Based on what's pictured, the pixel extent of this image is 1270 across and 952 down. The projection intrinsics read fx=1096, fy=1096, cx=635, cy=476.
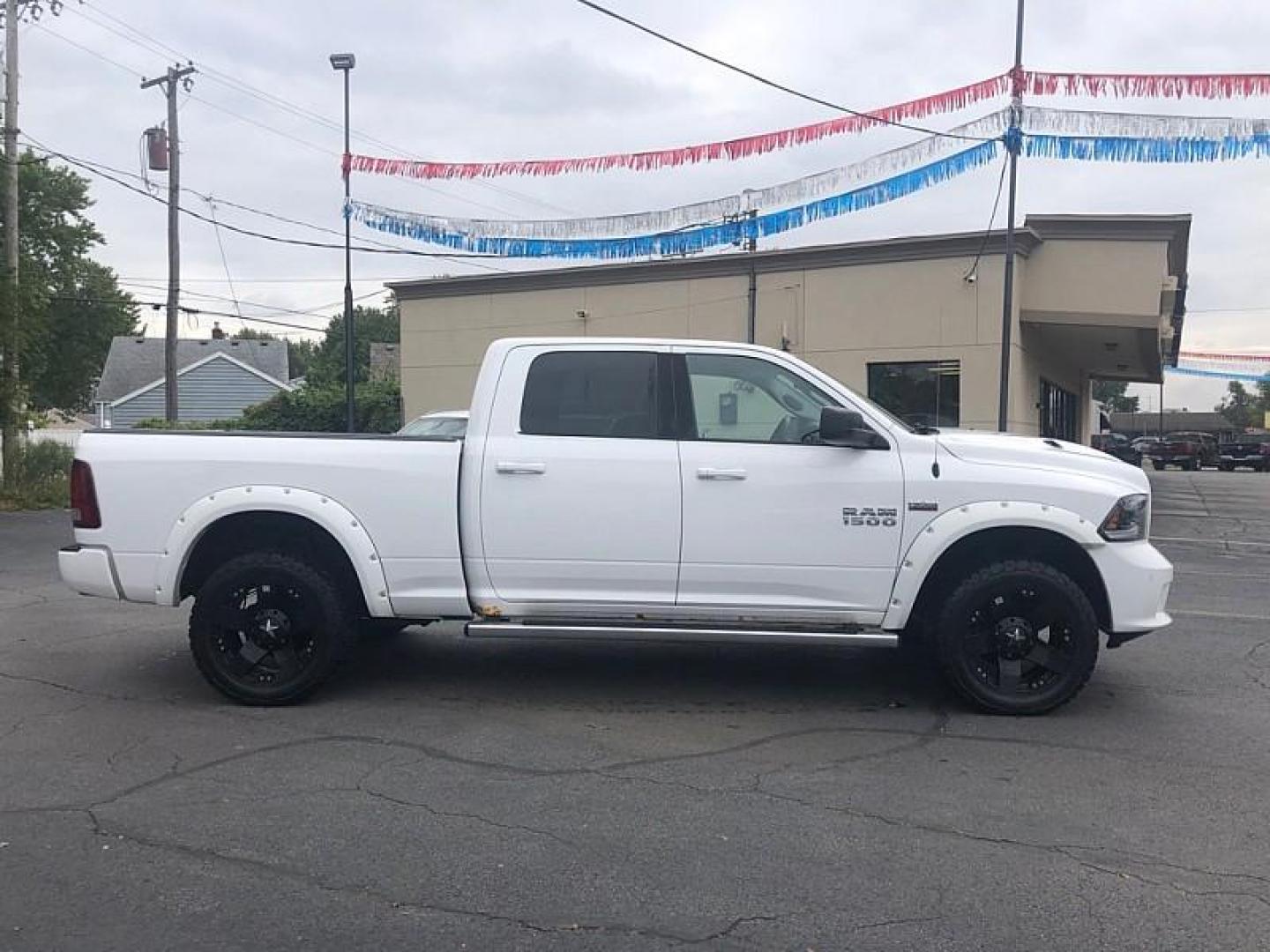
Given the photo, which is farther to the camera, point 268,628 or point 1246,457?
point 1246,457

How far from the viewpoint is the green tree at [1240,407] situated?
369ft

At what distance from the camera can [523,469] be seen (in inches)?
225

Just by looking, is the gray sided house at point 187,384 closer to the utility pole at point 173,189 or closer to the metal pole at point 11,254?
the utility pole at point 173,189

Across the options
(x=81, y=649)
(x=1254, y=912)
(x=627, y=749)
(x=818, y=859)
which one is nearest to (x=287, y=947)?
(x=818, y=859)

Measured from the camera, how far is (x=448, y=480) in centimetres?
575

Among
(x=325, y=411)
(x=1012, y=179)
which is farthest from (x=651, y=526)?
(x=325, y=411)

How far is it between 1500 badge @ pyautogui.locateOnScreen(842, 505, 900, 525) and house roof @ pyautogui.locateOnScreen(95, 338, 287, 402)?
4912 cm

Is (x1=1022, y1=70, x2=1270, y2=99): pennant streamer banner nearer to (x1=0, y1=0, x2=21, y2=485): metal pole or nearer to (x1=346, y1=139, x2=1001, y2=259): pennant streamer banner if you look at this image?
(x1=346, y1=139, x2=1001, y2=259): pennant streamer banner

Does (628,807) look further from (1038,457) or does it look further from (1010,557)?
(1038,457)

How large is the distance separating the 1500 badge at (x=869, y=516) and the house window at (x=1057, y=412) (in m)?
16.9

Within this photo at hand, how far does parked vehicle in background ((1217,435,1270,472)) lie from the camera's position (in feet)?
160

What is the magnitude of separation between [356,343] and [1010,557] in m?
72.3

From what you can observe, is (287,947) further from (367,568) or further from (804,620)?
(804,620)

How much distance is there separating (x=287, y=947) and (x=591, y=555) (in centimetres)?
274
